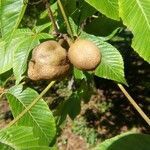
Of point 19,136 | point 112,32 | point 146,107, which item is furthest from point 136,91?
point 19,136

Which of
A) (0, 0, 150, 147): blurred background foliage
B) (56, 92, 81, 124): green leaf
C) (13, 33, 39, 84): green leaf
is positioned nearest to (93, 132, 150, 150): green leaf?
(13, 33, 39, 84): green leaf

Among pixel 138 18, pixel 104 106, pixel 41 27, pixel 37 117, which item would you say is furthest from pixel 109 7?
pixel 104 106

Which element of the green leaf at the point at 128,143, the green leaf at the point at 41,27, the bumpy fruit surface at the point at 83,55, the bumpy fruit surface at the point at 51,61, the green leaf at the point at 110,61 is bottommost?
the green leaf at the point at 128,143

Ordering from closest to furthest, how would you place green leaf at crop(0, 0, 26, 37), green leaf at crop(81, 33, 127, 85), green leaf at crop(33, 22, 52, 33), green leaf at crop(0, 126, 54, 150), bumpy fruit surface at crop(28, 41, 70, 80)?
green leaf at crop(0, 126, 54, 150) < bumpy fruit surface at crop(28, 41, 70, 80) < green leaf at crop(0, 0, 26, 37) < green leaf at crop(81, 33, 127, 85) < green leaf at crop(33, 22, 52, 33)

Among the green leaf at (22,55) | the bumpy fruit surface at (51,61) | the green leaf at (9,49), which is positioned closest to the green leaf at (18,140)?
the bumpy fruit surface at (51,61)

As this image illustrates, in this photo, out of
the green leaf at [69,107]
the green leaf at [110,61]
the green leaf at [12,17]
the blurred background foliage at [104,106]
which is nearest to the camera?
the green leaf at [12,17]

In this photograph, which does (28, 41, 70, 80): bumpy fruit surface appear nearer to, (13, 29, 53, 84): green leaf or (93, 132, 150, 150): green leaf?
(13, 29, 53, 84): green leaf

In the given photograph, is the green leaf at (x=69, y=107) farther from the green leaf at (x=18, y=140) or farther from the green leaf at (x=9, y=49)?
the green leaf at (x=18, y=140)
